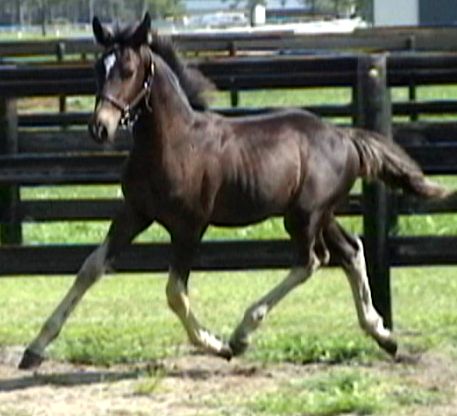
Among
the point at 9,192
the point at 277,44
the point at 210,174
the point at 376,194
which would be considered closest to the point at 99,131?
the point at 210,174

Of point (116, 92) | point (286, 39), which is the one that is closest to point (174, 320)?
point (116, 92)

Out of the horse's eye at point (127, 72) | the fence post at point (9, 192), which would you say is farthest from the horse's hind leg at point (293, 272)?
the fence post at point (9, 192)

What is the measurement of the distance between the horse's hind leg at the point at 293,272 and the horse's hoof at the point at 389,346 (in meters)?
0.55

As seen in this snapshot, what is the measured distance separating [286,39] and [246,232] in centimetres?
1197

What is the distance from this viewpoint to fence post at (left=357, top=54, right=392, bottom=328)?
1027 centimetres

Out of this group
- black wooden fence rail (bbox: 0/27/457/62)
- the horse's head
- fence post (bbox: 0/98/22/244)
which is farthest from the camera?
black wooden fence rail (bbox: 0/27/457/62)

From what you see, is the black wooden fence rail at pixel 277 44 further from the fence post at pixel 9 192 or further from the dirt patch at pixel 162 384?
the dirt patch at pixel 162 384

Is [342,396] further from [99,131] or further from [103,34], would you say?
[103,34]

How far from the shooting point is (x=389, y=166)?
964 cm

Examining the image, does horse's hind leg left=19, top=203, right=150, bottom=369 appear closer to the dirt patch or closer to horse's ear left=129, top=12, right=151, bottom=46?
the dirt patch

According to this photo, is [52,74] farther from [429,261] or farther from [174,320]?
[429,261]

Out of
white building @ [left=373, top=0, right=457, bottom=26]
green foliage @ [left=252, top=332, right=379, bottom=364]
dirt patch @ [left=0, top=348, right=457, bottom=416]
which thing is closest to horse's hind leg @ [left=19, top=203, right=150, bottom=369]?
dirt patch @ [left=0, top=348, right=457, bottom=416]

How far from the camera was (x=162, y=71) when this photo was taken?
8.98 metres

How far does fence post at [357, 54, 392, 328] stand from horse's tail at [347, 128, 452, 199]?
1.68 feet
